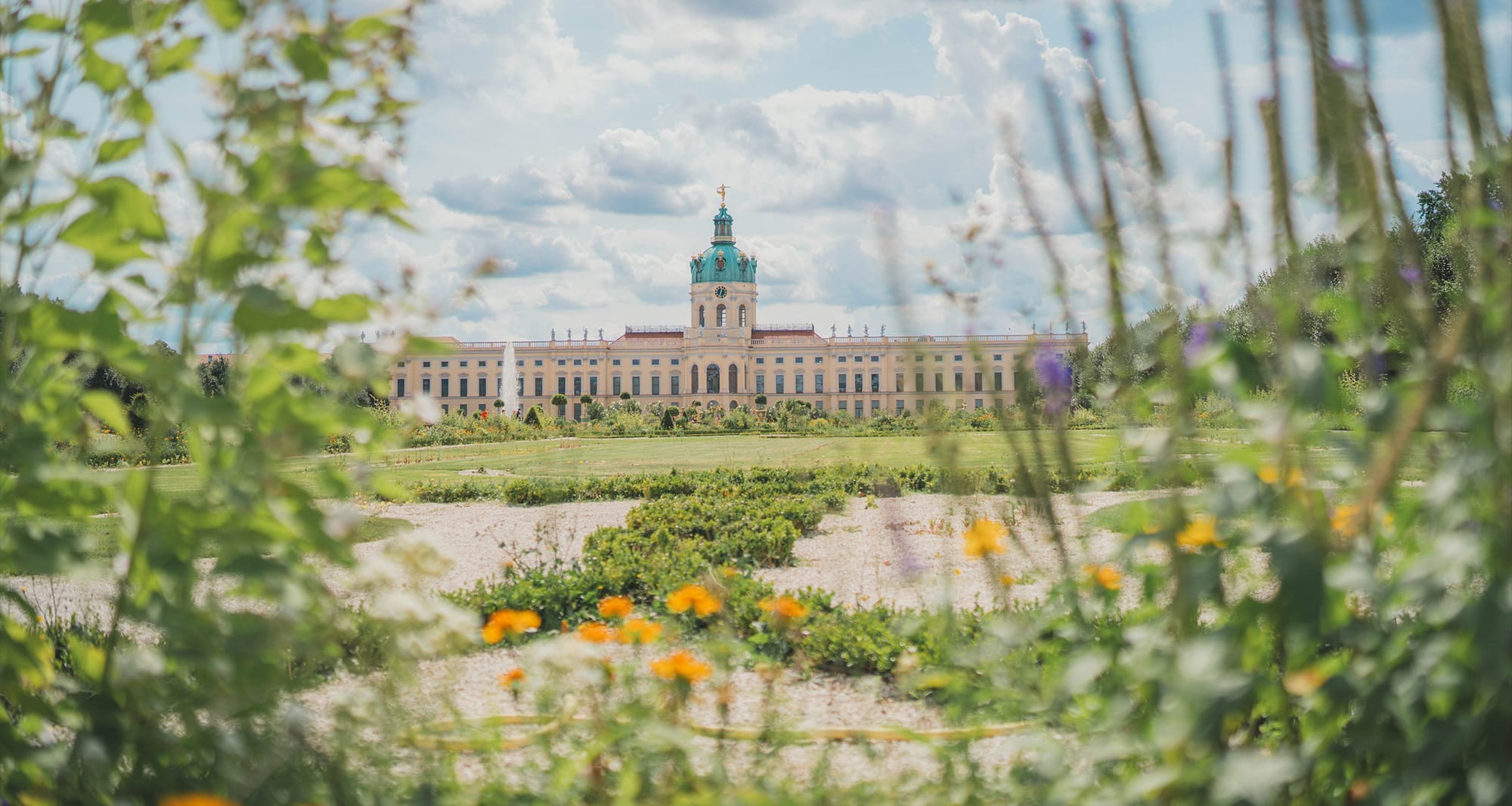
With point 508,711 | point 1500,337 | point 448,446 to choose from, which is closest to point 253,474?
point 1500,337

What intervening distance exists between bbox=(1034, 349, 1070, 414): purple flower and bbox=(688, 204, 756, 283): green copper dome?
216 ft

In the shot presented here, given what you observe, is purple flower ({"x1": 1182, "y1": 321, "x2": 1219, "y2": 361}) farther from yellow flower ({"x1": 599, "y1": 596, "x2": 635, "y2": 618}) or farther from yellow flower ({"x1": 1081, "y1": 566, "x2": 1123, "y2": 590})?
yellow flower ({"x1": 599, "y1": 596, "x2": 635, "y2": 618})

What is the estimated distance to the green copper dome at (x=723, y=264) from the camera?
67.4 m

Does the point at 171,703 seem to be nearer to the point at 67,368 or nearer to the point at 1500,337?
the point at 67,368

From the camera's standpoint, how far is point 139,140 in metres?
1.05

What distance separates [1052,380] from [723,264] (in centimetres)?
6686

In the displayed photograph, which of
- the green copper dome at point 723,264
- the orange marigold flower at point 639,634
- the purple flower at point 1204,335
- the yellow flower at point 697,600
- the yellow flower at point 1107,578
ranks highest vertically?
the green copper dome at point 723,264

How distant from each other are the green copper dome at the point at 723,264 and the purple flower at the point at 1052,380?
216 feet

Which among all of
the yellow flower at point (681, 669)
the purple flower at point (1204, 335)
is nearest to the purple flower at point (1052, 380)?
the purple flower at point (1204, 335)

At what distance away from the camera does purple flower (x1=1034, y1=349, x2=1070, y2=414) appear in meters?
1.32

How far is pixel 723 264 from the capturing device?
6744cm

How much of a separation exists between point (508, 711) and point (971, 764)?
1.49m

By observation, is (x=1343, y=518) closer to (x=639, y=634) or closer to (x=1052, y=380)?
(x=1052, y=380)

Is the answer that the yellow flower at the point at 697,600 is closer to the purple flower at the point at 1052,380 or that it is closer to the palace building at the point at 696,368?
the purple flower at the point at 1052,380
